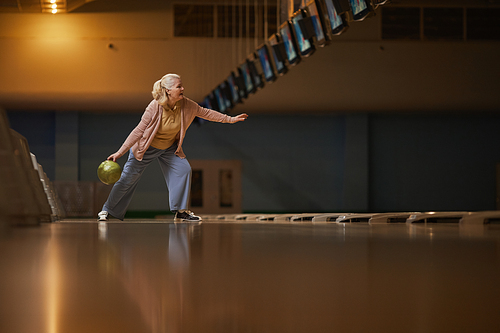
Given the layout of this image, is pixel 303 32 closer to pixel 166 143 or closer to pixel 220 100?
pixel 166 143

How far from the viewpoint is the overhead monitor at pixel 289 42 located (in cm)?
818

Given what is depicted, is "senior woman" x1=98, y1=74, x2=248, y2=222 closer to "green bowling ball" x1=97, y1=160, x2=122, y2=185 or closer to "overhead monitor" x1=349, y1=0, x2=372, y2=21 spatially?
"green bowling ball" x1=97, y1=160, x2=122, y2=185

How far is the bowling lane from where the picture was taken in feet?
2.62

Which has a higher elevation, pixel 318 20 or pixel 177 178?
pixel 318 20

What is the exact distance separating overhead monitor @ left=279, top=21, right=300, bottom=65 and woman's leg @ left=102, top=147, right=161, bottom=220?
12.1 feet

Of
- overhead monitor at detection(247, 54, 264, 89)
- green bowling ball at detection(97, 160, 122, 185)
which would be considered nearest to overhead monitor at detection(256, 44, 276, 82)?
overhead monitor at detection(247, 54, 264, 89)

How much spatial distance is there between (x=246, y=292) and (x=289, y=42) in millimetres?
7778

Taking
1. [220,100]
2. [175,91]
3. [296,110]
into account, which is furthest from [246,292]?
[296,110]

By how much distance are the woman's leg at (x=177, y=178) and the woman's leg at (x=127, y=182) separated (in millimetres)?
158

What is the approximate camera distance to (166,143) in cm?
553

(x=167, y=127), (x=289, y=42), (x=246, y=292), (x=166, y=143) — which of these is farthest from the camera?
(x=289, y=42)

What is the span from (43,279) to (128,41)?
1587cm

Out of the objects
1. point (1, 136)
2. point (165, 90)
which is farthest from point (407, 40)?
point (1, 136)

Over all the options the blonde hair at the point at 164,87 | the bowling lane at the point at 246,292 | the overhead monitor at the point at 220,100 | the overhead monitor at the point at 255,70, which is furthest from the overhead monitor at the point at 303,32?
the bowling lane at the point at 246,292
